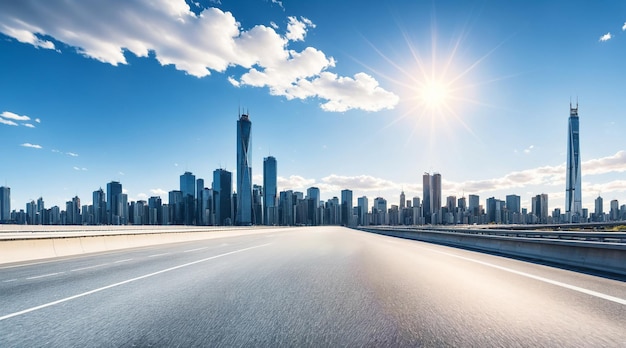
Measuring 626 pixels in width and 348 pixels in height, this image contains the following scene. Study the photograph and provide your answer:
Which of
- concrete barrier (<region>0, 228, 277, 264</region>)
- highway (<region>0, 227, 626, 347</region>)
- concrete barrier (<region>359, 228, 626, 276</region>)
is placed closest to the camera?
highway (<region>0, 227, 626, 347</region>)

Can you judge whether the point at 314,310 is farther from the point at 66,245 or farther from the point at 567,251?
the point at 66,245

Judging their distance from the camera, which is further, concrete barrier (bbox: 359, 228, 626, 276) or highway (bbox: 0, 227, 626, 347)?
concrete barrier (bbox: 359, 228, 626, 276)

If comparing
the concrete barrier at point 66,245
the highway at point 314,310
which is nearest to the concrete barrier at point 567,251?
the highway at point 314,310

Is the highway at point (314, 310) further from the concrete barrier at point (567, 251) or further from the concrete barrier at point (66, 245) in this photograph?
the concrete barrier at point (66, 245)

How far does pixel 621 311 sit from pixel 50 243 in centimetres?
2040

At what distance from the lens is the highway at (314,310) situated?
409cm

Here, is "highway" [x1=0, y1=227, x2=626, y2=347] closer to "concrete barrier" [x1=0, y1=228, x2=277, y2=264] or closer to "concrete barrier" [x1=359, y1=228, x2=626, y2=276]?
"concrete barrier" [x1=359, y1=228, x2=626, y2=276]

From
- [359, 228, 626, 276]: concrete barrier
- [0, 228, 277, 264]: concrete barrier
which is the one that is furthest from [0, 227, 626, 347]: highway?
[0, 228, 277, 264]: concrete barrier

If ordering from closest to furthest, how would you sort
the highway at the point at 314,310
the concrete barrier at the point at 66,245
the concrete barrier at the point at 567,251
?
the highway at the point at 314,310 → the concrete barrier at the point at 567,251 → the concrete barrier at the point at 66,245

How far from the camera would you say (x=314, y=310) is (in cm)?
535

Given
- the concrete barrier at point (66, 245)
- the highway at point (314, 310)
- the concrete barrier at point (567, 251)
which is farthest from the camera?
the concrete barrier at point (66, 245)

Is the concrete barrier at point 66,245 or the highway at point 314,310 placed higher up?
the highway at point 314,310

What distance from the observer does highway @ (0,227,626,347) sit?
4.09 meters

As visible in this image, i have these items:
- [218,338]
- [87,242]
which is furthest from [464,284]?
[87,242]
